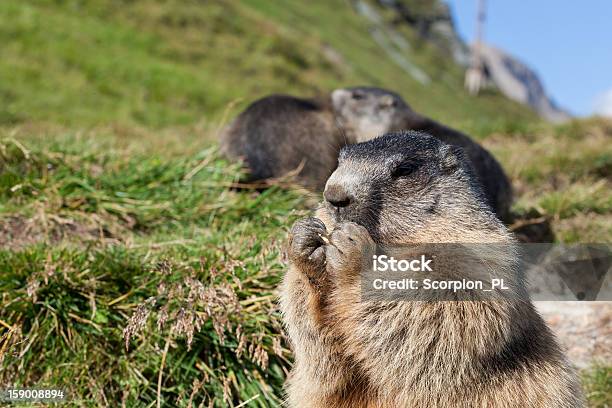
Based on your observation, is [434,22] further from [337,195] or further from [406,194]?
[337,195]

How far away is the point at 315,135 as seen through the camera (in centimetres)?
677

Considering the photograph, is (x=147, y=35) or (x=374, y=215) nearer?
(x=374, y=215)

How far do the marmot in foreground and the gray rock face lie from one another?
66.5 meters

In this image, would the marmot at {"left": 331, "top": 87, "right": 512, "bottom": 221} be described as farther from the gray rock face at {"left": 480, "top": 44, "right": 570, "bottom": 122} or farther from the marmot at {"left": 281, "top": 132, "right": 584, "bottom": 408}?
the gray rock face at {"left": 480, "top": 44, "right": 570, "bottom": 122}

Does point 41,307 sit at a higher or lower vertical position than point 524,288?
lower

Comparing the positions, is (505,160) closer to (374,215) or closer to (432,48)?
(374,215)

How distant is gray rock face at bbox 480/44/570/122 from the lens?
75.7 metres

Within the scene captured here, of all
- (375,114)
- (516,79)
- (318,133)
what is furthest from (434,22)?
(318,133)

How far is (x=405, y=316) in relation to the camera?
2.59 m

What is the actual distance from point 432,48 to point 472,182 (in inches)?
1977

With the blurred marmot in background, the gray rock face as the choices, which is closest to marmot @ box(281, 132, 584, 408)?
the blurred marmot in background

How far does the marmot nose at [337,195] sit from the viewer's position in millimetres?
2766

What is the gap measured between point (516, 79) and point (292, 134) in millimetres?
80871

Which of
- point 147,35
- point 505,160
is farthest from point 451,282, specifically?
point 147,35
